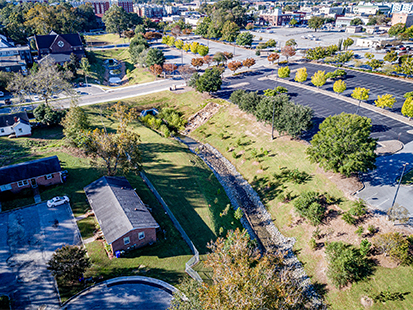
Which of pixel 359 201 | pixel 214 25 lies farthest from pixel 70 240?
pixel 214 25

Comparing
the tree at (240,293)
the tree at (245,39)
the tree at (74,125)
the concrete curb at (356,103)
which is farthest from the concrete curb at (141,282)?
the tree at (245,39)

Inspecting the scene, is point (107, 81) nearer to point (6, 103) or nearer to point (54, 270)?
point (6, 103)

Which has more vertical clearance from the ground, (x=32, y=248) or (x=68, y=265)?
(x=68, y=265)

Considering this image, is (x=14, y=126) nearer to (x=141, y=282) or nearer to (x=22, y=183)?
(x=22, y=183)

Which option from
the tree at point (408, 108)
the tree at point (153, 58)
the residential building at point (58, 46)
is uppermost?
the residential building at point (58, 46)

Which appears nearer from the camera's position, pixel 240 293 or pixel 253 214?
pixel 240 293

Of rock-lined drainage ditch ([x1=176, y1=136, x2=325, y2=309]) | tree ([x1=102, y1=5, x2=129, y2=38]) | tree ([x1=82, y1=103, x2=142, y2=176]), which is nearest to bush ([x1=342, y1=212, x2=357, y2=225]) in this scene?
rock-lined drainage ditch ([x1=176, y1=136, x2=325, y2=309])

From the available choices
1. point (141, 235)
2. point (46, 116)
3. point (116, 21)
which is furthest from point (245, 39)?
point (141, 235)

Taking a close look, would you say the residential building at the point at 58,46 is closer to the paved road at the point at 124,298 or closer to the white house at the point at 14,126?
the white house at the point at 14,126
